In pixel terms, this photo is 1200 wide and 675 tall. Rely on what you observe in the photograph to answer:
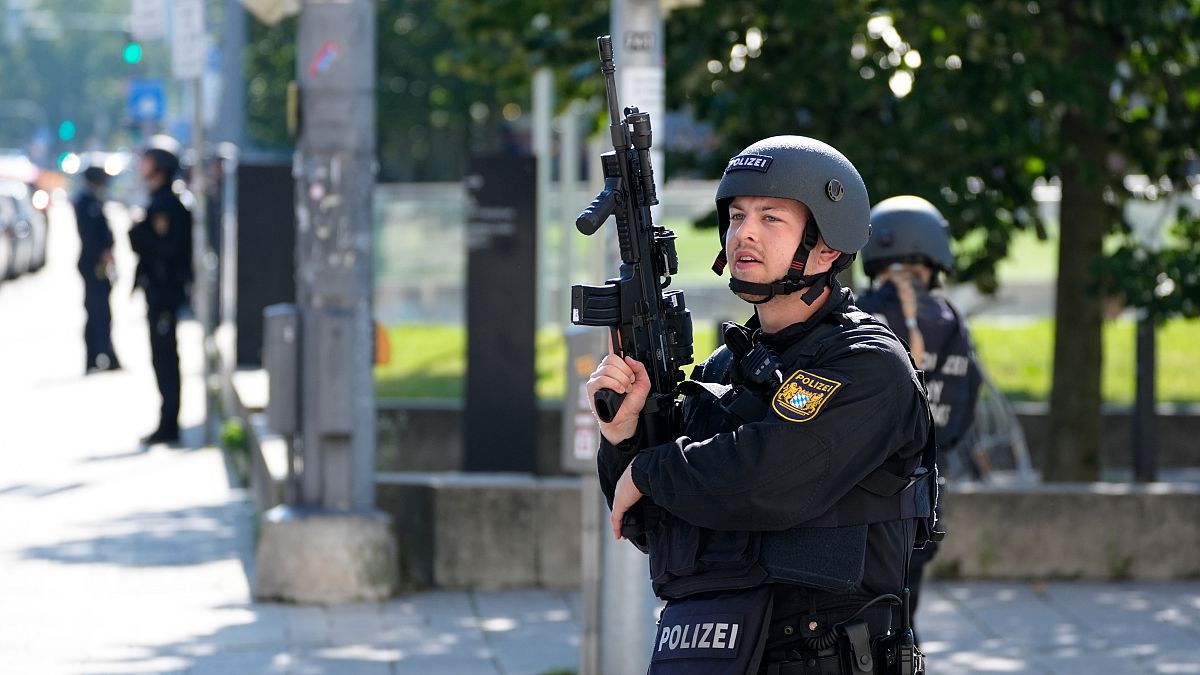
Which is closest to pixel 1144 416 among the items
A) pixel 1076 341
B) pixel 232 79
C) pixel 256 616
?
pixel 1076 341

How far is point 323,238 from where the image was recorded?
811 cm

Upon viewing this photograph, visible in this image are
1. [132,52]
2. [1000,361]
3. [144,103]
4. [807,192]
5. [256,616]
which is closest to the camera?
[807,192]

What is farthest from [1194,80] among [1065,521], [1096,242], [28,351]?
[28,351]

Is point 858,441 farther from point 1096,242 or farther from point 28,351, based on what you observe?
point 28,351

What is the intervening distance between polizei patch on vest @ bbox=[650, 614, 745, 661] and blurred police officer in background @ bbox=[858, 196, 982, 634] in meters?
2.34

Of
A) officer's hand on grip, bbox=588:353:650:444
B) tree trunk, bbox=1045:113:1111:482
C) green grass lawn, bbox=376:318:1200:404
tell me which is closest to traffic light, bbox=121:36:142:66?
green grass lawn, bbox=376:318:1200:404

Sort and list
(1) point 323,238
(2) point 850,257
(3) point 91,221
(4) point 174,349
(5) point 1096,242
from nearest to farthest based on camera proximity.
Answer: (2) point 850,257
(1) point 323,238
(5) point 1096,242
(4) point 174,349
(3) point 91,221

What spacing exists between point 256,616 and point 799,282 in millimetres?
4686

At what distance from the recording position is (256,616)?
785 cm

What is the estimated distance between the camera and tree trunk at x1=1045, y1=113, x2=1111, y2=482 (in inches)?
401

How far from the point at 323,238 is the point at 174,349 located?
494 cm

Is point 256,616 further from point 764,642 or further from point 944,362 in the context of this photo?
point 764,642

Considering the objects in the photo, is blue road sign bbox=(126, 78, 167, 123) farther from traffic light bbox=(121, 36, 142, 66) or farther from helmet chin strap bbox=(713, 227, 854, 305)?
helmet chin strap bbox=(713, 227, 854, 305)

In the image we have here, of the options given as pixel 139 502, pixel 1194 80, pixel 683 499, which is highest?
pixel 1194 80
